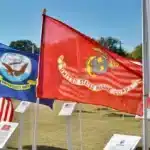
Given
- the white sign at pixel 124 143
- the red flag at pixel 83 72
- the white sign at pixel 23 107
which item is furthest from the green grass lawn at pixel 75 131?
the white sign at pixel 124 143

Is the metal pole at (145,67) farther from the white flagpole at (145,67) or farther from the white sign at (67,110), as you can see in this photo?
the white sign at (67,110)

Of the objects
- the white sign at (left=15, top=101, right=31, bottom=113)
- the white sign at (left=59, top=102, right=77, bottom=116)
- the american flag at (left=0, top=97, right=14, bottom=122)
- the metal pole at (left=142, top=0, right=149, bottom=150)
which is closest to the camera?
the metal pole at (left=142, top=0, right=149, bottom=150)

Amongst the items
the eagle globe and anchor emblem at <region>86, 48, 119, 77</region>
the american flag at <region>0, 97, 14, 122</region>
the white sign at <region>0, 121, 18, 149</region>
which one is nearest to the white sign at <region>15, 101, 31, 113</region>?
the american flag at <region>0, 97, 14, 122</region>

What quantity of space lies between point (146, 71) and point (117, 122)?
37.6ft

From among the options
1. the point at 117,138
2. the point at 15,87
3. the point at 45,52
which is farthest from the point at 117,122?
the point at 117,138

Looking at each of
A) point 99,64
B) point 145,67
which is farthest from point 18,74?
point 145,67

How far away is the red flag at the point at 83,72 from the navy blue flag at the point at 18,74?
2362mm

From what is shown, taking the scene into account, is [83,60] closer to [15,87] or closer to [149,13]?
[149,13]

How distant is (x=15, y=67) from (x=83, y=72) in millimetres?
3348

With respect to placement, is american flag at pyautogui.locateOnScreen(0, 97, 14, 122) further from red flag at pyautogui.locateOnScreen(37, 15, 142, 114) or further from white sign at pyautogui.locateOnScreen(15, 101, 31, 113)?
red flag at pyautogui.locateOnScreen(37, 15, 142, 114)

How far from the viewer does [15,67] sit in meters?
10.0

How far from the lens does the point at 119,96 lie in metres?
6.44

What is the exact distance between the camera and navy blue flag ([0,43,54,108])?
1001 cm

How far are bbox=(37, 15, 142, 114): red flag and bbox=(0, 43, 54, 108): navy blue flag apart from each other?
236cm
